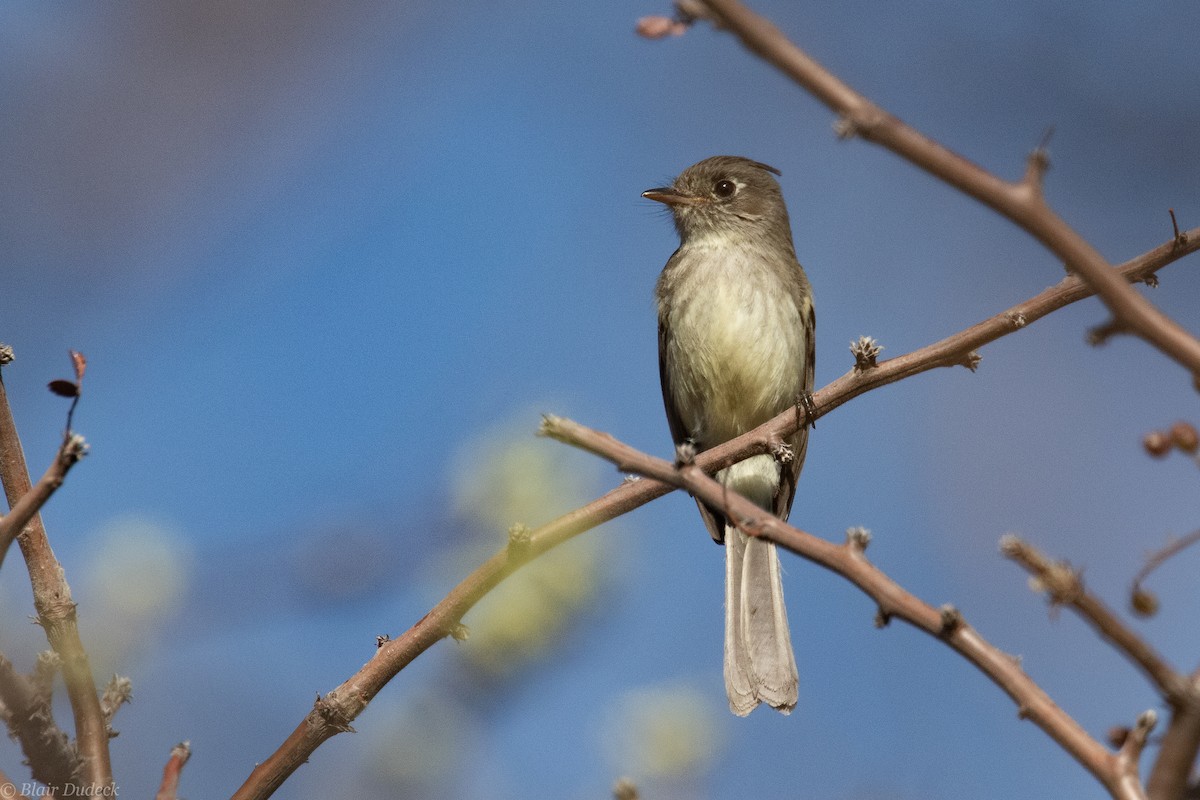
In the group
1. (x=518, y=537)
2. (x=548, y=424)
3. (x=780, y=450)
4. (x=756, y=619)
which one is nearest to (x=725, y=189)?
(x=756, y=619)

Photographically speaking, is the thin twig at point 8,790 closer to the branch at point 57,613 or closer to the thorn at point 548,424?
the branch at point 57,613

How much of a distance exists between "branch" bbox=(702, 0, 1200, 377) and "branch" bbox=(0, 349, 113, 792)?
119cm

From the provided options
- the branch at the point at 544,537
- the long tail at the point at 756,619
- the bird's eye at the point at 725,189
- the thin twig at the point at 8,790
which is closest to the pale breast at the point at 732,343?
the long tail at the point at 756,619

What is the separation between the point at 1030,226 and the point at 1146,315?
0.14 meters

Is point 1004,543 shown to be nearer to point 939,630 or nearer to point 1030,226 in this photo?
point 939,630

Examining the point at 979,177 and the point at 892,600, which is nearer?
the point at 979,177

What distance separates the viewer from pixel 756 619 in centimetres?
457

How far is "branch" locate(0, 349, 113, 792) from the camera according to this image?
174cm

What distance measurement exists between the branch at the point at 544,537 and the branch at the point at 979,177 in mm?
536

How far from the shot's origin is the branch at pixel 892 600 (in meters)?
1.12

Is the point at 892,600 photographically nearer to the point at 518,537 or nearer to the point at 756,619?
the point at 518,537

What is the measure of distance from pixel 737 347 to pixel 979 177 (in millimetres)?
4131

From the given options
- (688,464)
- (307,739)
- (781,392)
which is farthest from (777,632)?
(688,464)

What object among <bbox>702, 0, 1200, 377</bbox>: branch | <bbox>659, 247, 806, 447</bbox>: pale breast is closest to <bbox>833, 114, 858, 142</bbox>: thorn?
<bbox>702, 0, 1200, 377</bbox>: branch
